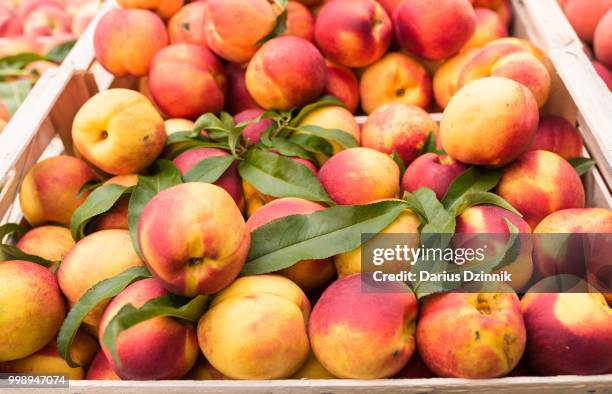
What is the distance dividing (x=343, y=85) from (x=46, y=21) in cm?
155

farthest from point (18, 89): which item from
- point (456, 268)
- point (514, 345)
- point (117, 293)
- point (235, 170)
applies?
point (514, 345)

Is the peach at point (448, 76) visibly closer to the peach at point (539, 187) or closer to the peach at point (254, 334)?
the peach at point (539, 187)

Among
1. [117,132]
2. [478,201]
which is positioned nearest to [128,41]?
[117,132]

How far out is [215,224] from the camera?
79cm

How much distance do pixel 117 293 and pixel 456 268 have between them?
527 mm

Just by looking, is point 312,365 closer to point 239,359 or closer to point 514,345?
point 239,359

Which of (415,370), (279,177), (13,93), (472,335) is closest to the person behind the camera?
(472,335)

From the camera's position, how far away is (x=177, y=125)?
4.19 feet

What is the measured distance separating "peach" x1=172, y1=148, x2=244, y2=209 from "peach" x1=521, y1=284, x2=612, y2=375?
0.58m

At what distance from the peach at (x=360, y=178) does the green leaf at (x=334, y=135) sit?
107 millimetres

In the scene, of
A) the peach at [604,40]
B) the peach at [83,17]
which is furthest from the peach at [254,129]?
the peach at [83,17]

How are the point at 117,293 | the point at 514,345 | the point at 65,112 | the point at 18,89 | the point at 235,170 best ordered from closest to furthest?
the point at 514,345, the point at 117,293, the point at 235,170, the point at 65,112, the point at 18,89

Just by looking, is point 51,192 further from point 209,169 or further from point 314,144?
point 314,144

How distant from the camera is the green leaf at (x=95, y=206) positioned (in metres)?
1.04
